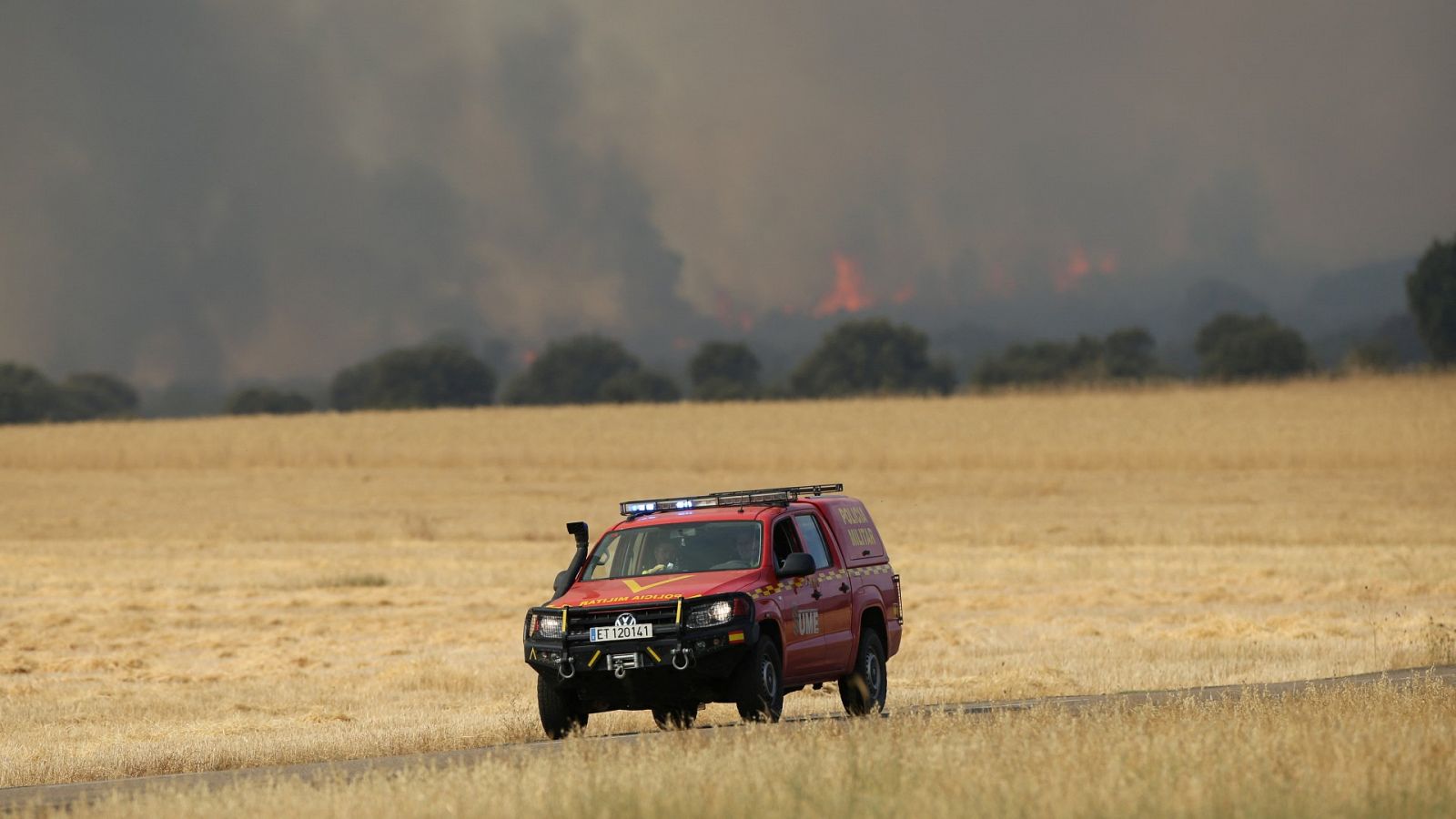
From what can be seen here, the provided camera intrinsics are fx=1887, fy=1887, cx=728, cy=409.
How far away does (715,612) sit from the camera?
15320mm

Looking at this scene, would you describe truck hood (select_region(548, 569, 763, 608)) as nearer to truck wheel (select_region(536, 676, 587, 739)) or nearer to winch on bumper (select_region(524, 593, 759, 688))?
winch on bumper (select_region(524, 593, 759, 688))

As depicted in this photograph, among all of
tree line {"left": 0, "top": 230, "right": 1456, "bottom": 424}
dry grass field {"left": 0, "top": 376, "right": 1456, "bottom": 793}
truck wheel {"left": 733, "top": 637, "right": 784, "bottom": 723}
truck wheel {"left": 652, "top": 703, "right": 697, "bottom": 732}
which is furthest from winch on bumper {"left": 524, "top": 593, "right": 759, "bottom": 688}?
tree line {"left": 0, "top": 230, "right": 1456, "bottom": 424}

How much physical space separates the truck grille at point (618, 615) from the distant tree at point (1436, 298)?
126800 millimetres

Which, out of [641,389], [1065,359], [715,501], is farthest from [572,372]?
[715,501]

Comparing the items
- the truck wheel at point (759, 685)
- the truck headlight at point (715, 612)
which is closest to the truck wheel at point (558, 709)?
the truck headlight at point (715, 612)

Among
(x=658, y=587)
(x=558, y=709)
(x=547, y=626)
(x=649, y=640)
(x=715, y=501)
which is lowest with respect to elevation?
(x=558, y=709)

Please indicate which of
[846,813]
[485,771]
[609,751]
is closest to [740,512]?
[609,751]

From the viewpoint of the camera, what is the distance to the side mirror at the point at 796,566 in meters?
15.8

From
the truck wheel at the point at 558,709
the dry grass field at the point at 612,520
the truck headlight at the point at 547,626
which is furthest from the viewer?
the dry grass field at the point at 612,520

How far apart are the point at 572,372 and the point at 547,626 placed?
152 metres

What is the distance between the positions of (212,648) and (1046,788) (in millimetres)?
18945

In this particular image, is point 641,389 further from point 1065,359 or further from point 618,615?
point 618,615

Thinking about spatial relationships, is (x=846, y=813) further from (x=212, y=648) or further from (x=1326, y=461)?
(x=1326, y=461)

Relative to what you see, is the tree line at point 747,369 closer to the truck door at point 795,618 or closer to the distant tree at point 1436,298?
the distant tree at point 1436,298
